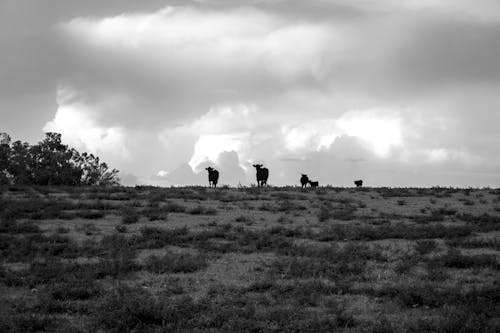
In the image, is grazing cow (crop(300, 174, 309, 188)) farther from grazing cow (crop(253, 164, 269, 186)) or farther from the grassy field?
the grassy field

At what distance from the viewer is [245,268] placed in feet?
52.5

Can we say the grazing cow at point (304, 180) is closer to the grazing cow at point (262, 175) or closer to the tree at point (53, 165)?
the grazing cow at point (262, 175)

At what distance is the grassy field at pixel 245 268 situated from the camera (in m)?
11.6

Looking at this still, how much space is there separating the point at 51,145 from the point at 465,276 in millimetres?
50538

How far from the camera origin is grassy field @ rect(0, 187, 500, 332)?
11.6 meters

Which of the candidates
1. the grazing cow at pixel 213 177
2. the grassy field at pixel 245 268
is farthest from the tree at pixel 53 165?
the grassy field at pixel 245 268

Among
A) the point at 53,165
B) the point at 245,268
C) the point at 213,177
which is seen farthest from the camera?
the point at 53,165

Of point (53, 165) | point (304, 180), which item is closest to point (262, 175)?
point (304, 180)

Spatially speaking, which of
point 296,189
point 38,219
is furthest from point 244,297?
point 296,189

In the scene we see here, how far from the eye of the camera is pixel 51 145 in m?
60.1

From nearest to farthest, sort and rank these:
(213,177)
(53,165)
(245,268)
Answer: (245,268), (213,177), (53,165)

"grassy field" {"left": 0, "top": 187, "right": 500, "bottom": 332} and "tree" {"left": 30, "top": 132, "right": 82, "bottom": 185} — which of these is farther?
"tree" {"left": 30, "top": 132, "right": 82, "bottom": 185}

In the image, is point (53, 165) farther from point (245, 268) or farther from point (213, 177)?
point (245, 268)

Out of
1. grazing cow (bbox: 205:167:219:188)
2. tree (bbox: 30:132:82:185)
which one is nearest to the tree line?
tree (bbox: 30:132:82:185)
